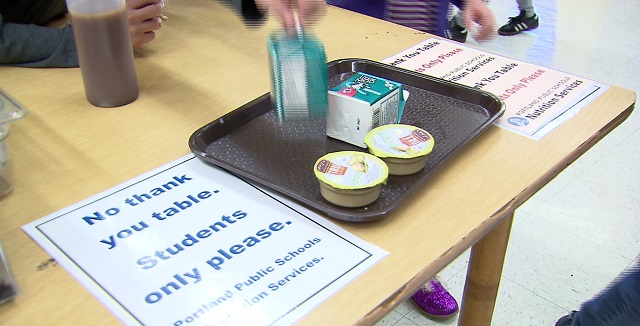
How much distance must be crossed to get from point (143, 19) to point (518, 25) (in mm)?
2291

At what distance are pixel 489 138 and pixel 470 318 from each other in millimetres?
373

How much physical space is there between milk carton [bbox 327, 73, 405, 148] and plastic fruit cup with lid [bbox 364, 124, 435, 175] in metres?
0.02

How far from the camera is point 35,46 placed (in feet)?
3.11

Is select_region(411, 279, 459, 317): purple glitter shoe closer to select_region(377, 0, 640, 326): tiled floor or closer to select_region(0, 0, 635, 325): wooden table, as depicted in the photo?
select_region(377, 0, 640, 326): tiled floor

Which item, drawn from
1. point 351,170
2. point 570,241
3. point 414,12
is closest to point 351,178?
point 351,170

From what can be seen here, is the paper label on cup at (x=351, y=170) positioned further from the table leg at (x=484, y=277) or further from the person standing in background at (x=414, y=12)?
the person standing in background at (x=414, y=12)

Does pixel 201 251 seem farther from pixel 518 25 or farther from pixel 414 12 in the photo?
pixel 518 25

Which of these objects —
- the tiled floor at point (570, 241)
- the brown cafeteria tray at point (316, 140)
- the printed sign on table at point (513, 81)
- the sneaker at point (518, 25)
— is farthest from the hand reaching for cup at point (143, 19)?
the sneaker at point (518, 25)

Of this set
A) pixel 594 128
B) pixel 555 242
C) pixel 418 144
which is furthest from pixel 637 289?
pixel 555 242

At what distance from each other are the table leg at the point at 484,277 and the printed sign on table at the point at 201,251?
377mm

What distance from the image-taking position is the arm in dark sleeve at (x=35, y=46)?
36.9 inches

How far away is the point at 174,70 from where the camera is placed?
974 mm

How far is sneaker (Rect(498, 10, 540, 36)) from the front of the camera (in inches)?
111

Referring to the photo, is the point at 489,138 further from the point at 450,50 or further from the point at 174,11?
the point at 174,11
